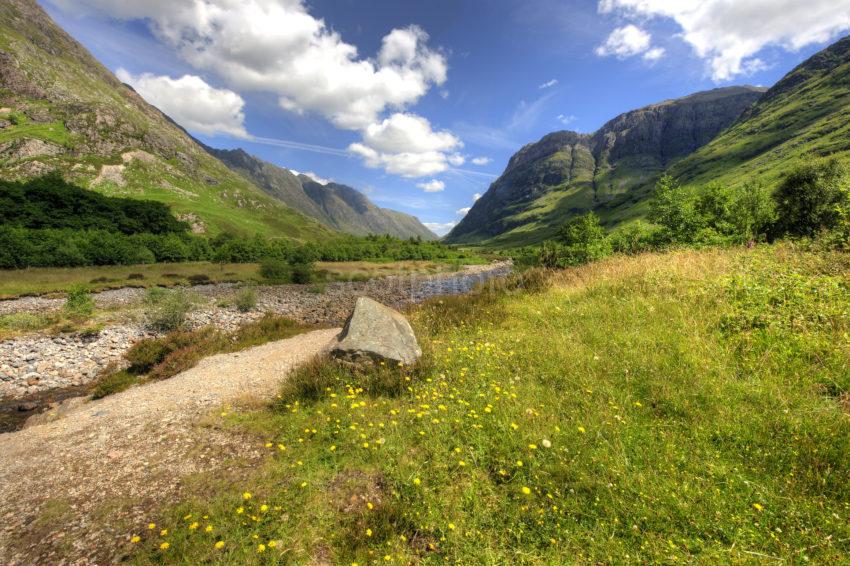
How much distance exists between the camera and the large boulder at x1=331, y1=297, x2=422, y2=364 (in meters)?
8.41

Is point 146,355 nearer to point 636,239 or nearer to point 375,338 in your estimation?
point 375,338

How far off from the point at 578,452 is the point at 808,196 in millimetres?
27074

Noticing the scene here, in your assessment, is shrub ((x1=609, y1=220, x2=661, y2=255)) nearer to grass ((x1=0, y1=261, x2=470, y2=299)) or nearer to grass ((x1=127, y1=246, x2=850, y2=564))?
grass ((x1=127, y1=246, x2=850, y2=564))

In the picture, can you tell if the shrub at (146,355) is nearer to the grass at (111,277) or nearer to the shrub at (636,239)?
the shrub at (636,239)

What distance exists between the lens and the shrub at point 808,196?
730 inches

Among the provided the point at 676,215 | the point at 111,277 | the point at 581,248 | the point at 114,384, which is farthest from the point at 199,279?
the point at 676,215

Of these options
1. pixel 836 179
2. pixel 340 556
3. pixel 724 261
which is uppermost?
pixel 836 179

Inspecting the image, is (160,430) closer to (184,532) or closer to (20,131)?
(184,532)

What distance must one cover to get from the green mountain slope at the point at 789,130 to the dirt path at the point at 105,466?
12481 centimetres

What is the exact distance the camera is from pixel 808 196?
787 inches

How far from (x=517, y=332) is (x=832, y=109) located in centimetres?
21644

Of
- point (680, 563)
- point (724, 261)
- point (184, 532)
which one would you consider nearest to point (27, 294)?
point (184, 532)

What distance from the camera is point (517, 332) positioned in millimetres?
9508

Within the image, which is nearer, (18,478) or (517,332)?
(18,478)
